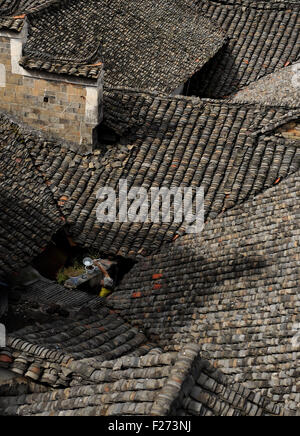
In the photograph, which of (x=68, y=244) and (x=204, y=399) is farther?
(x=68, y=244)

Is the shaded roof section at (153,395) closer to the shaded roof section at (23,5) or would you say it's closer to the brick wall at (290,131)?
the brick wall at (290,131)

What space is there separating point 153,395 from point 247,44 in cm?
2269

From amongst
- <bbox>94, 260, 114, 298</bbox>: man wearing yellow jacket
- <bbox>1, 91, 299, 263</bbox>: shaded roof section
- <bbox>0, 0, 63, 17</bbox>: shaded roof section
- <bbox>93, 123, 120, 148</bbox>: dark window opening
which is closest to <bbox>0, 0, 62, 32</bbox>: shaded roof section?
<bbox>0, 0, 63, 17</bbox>: shaded roof section

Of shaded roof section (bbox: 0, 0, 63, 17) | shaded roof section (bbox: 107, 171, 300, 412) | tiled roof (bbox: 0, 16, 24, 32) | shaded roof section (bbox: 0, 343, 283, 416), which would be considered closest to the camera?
shaded roof section (bbox: 0, 343, 283, 416)

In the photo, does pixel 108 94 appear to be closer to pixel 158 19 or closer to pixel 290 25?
pixel 158 19

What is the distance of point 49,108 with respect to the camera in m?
18.1

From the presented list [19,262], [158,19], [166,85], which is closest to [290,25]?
[158,19]

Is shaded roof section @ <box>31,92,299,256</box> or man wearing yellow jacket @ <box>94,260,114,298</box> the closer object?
man wearing yellow jacket @ <box>94,260,114,298</box>

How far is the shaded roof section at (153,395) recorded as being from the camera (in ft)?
26.4

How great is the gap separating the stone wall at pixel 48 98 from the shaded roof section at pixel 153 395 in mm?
9741

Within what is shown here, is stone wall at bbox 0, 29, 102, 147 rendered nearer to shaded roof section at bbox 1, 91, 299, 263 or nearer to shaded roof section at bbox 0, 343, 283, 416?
shaded roof section at bbox 1, 91, 299, 263

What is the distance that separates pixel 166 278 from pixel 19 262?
128 inches

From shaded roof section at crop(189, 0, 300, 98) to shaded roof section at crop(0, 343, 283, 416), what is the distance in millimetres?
19005

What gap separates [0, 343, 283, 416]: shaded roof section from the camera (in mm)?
8039
